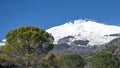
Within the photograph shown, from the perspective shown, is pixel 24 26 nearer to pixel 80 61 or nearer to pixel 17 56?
pixel 17 56

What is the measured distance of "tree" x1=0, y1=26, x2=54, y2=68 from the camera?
95.2m

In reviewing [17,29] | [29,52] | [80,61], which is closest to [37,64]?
[29,52]

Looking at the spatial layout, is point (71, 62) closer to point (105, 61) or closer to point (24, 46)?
point (105, 61)

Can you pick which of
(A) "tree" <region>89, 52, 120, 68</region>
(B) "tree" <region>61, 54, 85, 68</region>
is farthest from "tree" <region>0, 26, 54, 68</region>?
(B) "tree" <region>61, 54, 85, 68</region>

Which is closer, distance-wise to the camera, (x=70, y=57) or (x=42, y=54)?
(x=42, y=54)

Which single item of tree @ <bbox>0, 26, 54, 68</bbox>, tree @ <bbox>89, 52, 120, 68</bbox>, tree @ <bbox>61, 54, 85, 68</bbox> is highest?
tree @ <bbox>0, 26, 54, 68</bbox>

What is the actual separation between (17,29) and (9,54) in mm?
6391

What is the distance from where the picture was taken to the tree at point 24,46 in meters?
95.2

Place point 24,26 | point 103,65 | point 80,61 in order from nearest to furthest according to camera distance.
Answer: point 103,65, point 24,26, point 80,61

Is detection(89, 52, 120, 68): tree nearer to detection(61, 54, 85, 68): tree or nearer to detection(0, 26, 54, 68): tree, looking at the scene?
detection(0, 26, 54, 68): tree

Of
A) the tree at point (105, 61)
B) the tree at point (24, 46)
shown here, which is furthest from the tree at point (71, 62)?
the tree at point (105, 61)

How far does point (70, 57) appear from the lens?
110 m

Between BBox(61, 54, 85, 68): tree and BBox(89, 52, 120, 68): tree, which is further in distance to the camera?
BBox(61, 54, 85, 68): tree

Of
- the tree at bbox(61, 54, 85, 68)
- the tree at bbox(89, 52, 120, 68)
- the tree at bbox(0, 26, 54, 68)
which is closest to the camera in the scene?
the tree at bbox(89, 52, 120, 68)
